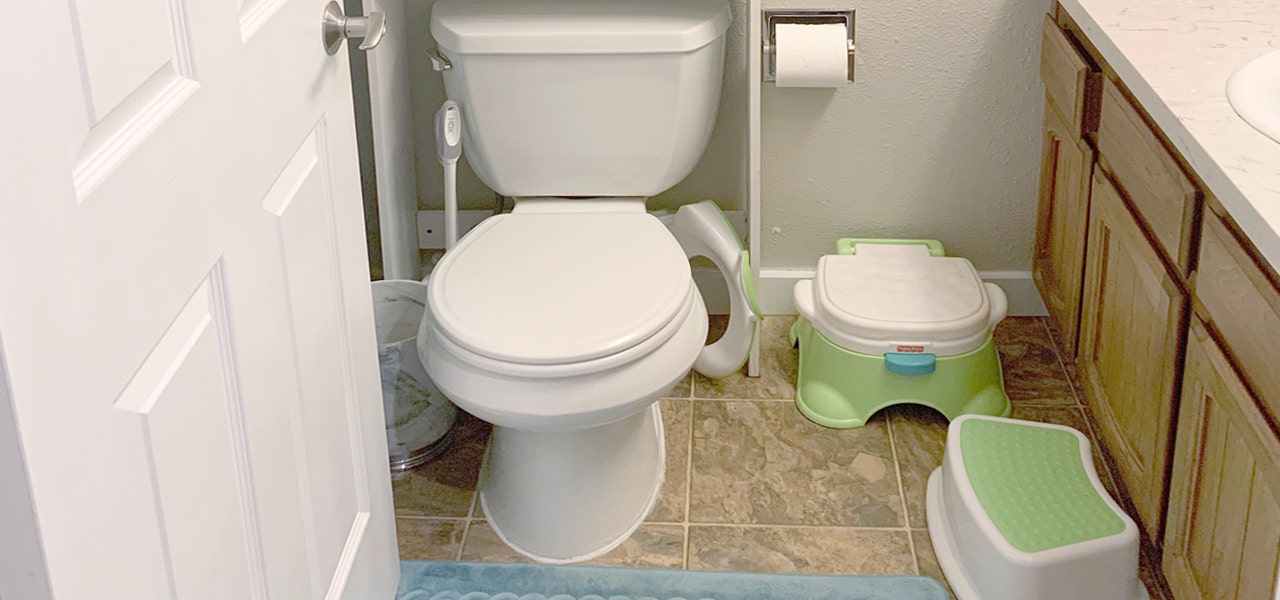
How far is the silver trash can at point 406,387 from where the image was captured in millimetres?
2258

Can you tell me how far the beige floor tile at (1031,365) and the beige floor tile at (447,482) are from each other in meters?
1.02

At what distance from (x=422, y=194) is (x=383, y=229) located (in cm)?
26

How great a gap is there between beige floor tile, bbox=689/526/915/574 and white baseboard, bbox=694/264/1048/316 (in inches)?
28.7

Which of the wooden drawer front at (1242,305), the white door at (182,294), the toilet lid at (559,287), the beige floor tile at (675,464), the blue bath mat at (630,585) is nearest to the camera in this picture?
the white door at (182,294)

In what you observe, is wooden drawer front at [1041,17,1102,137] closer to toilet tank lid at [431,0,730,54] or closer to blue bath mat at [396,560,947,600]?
toilet tank lid at [431,0,730,54]

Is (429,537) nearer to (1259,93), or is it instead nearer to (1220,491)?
(1220,491)

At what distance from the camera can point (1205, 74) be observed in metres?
1.69

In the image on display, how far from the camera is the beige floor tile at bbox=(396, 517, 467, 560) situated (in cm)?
213

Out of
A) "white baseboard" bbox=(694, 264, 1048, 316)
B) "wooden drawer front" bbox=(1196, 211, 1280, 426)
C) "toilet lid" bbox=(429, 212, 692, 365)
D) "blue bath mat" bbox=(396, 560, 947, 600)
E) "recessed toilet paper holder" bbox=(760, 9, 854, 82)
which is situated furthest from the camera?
"white baseboard" bbox=(694, 264, 1048, 316)

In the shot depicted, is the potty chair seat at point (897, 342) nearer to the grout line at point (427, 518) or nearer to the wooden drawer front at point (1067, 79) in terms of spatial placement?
the wooden drawer front at point (1067, 79)

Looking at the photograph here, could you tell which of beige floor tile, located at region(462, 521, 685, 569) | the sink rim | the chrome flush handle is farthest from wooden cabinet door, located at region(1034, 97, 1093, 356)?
the chrome flush handle

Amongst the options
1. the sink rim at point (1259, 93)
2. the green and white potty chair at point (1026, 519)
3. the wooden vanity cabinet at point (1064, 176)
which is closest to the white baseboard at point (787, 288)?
the wooden vanity cabinet at point (1064, 176)

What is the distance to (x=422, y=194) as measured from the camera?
2.71 meters

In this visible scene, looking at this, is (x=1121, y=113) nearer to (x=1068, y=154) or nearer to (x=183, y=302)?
(x=1068, y=154)
